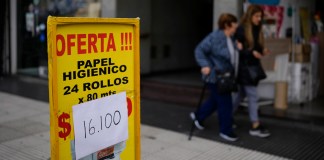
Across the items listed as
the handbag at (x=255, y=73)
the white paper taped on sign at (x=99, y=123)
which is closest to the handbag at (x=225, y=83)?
the handbag at (x=255, y=73)

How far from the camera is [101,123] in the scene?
316cm

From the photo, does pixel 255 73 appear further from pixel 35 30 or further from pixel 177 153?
pixel 35 30

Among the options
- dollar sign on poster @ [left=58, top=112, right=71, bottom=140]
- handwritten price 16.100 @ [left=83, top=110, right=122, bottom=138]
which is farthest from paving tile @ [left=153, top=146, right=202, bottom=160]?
dollar sign on poster @ [left=58, top=112, right=71, bottom=140]

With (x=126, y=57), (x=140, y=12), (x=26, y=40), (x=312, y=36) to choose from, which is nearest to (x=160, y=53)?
(x=140, y=12)

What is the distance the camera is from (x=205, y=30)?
13039mm

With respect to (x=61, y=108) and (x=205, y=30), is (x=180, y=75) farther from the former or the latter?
(x=61, y=108)

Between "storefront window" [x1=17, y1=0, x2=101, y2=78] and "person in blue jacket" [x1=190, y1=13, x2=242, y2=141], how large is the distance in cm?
514

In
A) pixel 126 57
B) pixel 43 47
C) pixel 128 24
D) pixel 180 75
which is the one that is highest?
pixel 128 24

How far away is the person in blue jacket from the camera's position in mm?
5453

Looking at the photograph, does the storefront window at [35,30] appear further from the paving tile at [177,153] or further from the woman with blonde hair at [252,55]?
the paving tile at [177,153]

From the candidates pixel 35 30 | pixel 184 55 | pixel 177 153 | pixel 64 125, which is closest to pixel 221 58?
pixel 177 153

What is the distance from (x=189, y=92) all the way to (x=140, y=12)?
102 inches

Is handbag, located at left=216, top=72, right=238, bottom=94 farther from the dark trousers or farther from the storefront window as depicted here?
the storefront window

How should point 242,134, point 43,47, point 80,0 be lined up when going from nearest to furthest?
point 242,134, point 80,0, point 43,47
